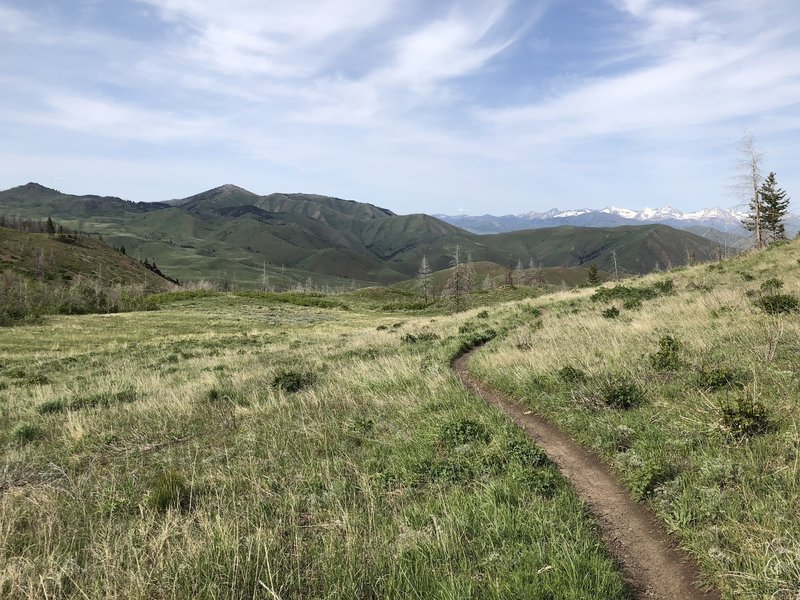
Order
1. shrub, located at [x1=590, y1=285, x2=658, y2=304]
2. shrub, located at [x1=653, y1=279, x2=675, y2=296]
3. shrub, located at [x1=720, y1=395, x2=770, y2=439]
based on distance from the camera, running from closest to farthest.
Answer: shrub, located at [x1=720, y1=395, x2=770, y2=439], shrub, located at [x1=590, y1=285, x2=658, y2=304], shrub, located at [x1=653, y1=279, x2=675, y2=296]

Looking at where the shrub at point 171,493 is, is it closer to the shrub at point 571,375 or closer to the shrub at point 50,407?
the shrub at point 571,375

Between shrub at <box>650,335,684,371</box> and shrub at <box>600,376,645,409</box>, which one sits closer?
shrub at <box>600,376,645,409</box>

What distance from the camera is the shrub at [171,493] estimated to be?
20.0 feet

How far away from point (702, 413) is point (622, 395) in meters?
1.33

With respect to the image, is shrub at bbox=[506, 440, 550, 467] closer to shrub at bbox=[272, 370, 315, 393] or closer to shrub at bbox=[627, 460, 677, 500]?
shrub at bbox=[627, 460, 677, 500]

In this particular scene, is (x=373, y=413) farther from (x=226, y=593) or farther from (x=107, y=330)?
(x=107, y=330)

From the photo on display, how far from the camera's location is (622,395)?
791cm

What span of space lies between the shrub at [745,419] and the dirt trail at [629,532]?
1.74m

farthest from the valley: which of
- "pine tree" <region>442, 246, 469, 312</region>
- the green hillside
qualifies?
the green hillside

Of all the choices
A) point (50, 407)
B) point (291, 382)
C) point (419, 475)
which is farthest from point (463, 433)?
point (50, 407)

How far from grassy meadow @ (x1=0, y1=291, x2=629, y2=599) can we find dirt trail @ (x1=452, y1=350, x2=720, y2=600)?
0.32 meters

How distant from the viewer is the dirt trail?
13.4 feet

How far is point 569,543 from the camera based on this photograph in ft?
14.3

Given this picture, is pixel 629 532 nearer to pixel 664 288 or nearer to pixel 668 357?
pixel 668 357
